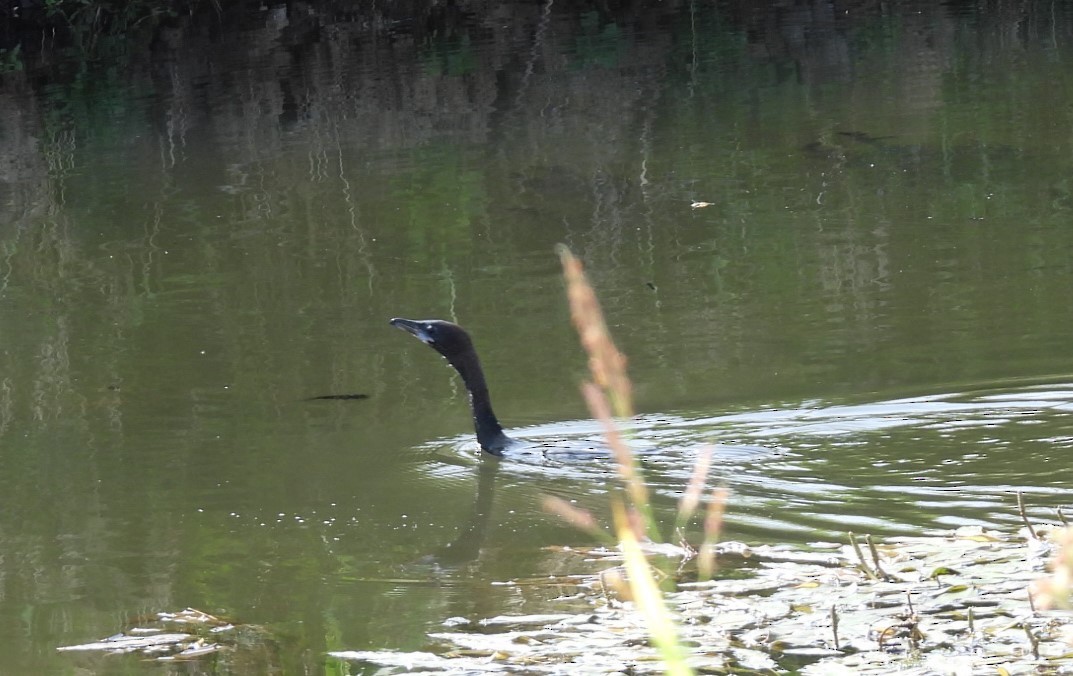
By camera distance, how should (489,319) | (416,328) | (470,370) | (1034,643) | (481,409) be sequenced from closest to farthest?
1. (1034,643)
2. (481,409)
3. (470,370)
4. (416,328)
5. (489,319)

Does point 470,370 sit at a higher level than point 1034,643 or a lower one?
higher

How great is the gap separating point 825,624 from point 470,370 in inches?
156

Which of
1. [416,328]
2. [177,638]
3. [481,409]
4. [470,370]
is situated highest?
[416,328]

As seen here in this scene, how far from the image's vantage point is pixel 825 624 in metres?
4.46

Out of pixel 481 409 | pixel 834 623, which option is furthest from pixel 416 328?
pixel 834 623

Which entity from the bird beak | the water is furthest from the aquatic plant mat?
the bird beak

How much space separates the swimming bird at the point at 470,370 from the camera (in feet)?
26.4

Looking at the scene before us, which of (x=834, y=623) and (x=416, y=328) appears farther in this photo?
(x=416, y=328)

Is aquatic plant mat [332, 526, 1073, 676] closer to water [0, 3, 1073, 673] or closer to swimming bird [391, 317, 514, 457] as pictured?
water [0, 3, 1073, 673]

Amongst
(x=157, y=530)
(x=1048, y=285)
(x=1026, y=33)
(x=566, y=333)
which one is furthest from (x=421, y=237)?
(x=1026, y=33)

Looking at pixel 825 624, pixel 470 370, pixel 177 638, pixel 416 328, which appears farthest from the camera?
pixel 416 328

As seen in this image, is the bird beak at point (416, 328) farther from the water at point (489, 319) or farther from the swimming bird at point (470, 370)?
the water at point (489, 319)

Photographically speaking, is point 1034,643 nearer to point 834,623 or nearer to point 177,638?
point 834,623

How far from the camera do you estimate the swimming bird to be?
8.04m
